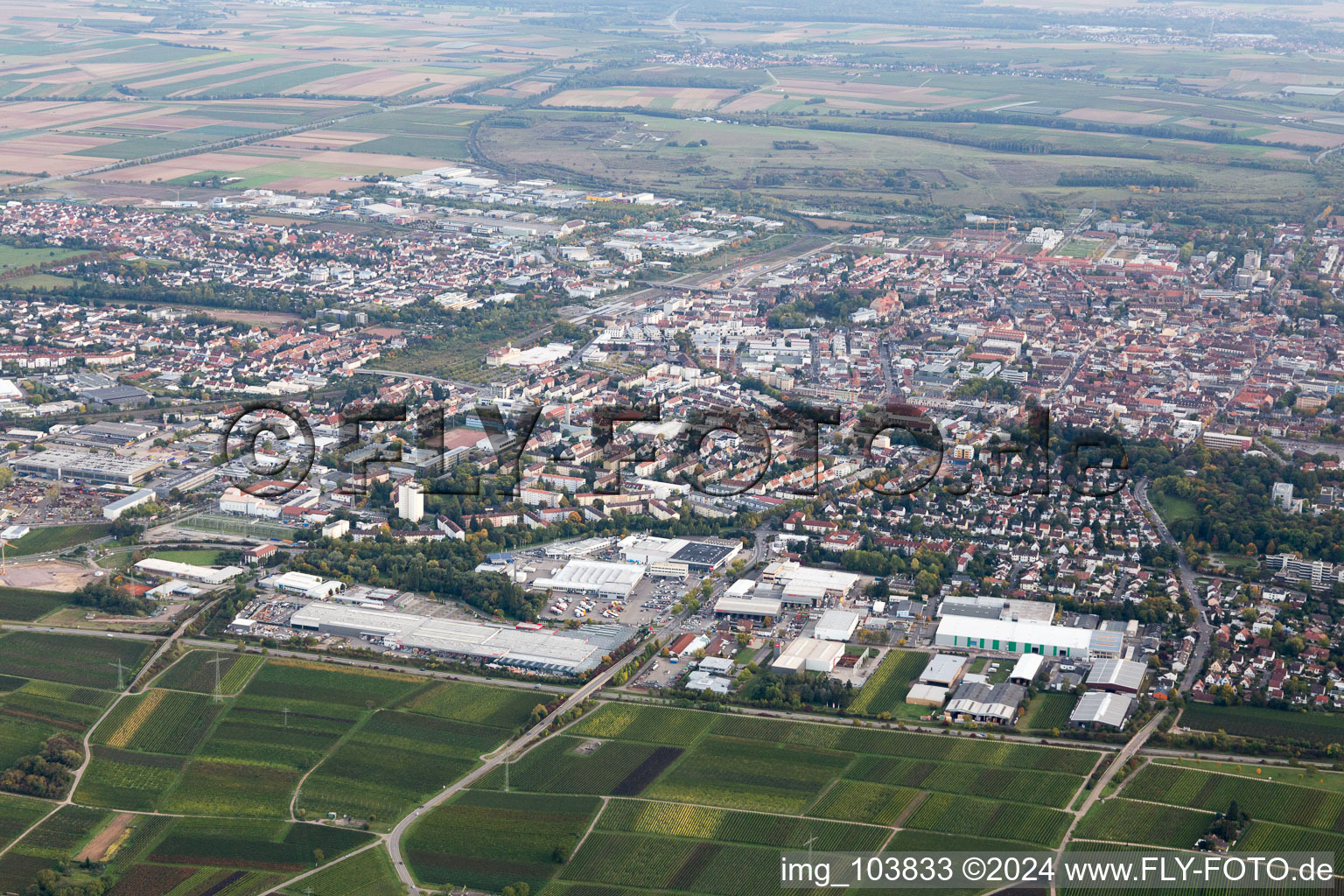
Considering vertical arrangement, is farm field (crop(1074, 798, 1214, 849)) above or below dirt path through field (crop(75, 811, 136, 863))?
above

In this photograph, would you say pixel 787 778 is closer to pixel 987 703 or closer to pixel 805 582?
pixel 987 703

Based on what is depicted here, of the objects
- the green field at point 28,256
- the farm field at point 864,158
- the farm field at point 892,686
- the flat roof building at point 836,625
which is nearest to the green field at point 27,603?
the flat roof building at point 836,625

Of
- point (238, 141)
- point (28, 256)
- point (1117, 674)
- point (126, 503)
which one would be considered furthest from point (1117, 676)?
point (238, 141)

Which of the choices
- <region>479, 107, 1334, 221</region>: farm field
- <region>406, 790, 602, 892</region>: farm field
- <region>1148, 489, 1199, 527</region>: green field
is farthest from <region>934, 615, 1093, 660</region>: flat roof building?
<region>479, 107, 1334, 221</region>: farm field

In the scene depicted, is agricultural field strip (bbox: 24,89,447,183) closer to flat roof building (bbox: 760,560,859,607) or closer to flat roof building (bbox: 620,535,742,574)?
flat roof building (bbox: 620,535,742,574)

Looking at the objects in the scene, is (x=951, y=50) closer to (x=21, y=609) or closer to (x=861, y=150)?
(x=861, y=150)

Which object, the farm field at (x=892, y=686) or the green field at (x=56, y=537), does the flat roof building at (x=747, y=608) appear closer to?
the farm field at (x=892, y=686)

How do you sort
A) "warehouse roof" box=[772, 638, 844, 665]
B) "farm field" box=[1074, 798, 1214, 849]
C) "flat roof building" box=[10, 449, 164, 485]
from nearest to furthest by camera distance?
1. "farm field" box=[1074, 798, 1214, 849]
2. "warehouse roof" box=[772, 638, 844, 665]
3. "flat roof building" box=[10, 449, 164, 485]

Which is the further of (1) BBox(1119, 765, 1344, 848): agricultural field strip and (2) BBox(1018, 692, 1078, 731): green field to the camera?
(2) BBox(1018, 692, 1078, 731): green field
